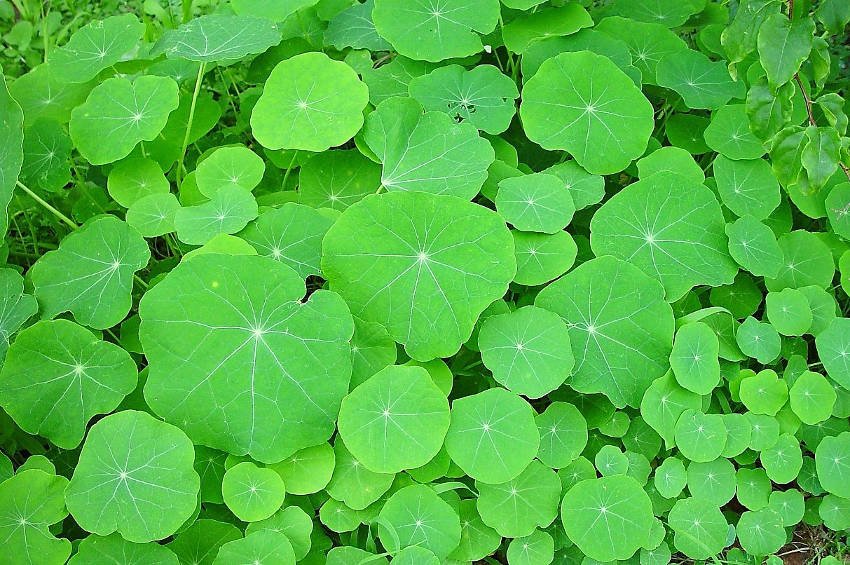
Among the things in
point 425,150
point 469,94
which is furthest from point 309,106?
point 469,94

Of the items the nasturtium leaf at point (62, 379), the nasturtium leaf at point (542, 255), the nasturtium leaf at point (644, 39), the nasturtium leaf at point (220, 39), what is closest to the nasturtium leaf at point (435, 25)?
the nasturtium leaf at point (220, 39)

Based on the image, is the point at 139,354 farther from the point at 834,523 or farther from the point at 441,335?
the point at 834,523

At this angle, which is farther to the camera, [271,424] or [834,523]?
[834,523]

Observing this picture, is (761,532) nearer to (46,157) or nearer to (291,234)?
(291,234)

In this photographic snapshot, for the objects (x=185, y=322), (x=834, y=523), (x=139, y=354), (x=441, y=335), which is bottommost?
(x=834, y=523)

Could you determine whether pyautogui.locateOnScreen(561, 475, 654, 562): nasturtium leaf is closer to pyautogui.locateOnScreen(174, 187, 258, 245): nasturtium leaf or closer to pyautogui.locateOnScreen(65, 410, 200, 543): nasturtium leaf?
pyautogui.locateOnScreen(65, 410, 200, 543): nasturtium leaf

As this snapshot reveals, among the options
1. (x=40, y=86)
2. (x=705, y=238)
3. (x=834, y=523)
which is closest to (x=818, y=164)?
(x=705, y=238)

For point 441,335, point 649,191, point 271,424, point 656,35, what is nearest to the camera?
point 271,424
